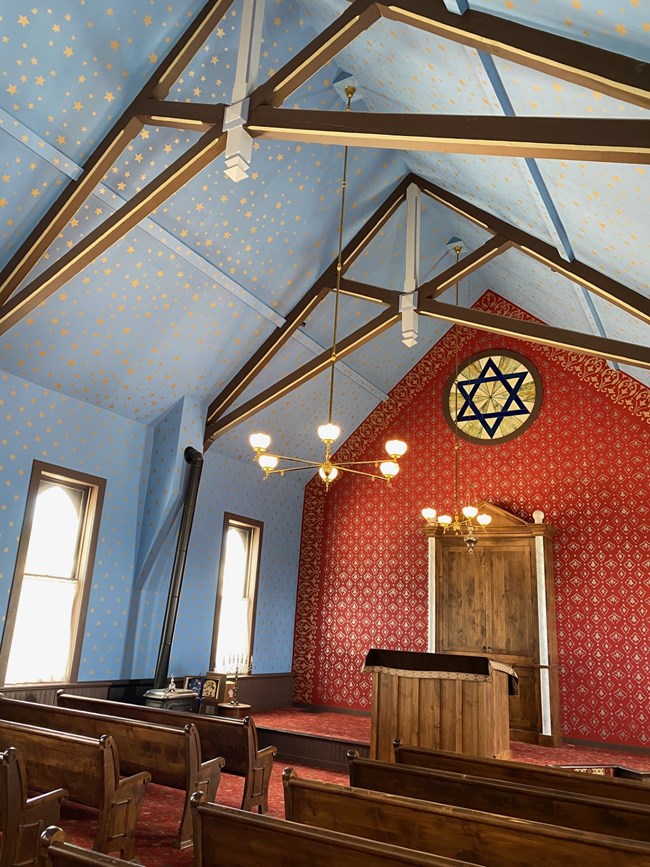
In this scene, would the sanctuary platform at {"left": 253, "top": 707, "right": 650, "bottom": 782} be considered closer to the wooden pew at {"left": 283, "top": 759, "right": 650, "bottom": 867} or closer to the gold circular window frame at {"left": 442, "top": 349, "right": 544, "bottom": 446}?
the gold circular window frame at {"left": 442, "top": 349, "right": 544, "bottom": 446}

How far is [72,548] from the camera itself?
7.71 metres

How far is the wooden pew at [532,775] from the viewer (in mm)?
3725

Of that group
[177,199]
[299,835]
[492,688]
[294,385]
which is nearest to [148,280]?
[177,199]

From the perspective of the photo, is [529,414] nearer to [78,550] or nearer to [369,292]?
[369,292]

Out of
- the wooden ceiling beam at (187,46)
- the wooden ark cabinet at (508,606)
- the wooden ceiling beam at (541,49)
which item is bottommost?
the wooden ark cabinet at (508,606)

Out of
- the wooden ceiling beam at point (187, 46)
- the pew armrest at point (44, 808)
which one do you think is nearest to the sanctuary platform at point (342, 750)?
the pew armrest at point (44, 808)

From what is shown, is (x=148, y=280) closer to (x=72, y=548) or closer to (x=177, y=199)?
(x=177, y=199)

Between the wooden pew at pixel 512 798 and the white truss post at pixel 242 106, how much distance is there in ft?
12.7

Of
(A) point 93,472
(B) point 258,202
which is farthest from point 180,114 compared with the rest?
(A) point 93,472

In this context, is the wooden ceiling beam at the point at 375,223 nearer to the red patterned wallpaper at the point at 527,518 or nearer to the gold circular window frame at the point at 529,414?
the red patterned wallpaper at the point at 527,518

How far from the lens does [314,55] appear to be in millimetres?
4613

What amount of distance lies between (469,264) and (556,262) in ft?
3.55

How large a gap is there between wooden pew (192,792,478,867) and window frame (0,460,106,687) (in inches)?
193

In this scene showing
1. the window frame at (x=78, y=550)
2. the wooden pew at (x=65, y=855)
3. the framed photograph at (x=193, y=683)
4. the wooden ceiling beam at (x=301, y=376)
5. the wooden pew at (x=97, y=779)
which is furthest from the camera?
the framed photograph at (x=193, y=683)
